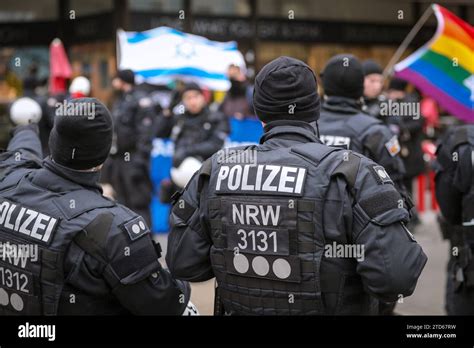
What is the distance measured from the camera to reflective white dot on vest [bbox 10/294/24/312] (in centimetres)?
323

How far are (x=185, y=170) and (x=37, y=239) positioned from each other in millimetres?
4765

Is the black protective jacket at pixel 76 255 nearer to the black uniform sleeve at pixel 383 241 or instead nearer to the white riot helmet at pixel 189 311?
the white riot helmet at pixel 189 311

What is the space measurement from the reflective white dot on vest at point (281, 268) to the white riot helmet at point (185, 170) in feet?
15.4

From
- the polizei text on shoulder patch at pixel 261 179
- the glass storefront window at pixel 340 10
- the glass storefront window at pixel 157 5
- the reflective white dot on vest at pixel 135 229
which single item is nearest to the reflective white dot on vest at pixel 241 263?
the polizei text on shoulder patch at pixel 261 179

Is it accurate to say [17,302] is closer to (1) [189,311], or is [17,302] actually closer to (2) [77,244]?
(2) [77,244]

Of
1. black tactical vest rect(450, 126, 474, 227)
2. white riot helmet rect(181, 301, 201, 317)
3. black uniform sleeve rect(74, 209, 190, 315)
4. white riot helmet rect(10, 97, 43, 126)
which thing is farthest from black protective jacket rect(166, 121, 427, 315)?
white riot helmet rect(10, 97, 43, 126)

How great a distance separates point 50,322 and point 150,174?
259 inches

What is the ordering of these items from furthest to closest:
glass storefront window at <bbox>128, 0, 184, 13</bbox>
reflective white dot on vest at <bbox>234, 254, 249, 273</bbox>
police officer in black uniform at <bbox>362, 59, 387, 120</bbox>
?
glass storefront window at <bbox>128, 0, 184, 13</bbox>, police officer in black uniform at <bbox>362, 59, 387, 120</bbox>, reflective white dot on vest at <bbox>234, 254, 249, 273</bbox>

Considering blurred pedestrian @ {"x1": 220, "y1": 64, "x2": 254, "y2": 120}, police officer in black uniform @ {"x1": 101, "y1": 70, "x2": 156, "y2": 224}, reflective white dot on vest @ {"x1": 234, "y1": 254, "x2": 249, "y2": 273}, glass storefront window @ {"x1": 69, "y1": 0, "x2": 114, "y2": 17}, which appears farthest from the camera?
glass storefront window @ {"x1": 69, "y1": 0, "x2": 114, "y2": 17}

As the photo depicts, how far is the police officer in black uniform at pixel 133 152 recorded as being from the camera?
9.21m

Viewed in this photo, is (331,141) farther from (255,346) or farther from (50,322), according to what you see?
(50,322)

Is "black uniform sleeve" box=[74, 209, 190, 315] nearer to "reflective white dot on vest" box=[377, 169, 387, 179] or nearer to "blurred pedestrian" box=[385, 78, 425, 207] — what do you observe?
"reflective white dot on vest" box=[377, 169, 387, 179]

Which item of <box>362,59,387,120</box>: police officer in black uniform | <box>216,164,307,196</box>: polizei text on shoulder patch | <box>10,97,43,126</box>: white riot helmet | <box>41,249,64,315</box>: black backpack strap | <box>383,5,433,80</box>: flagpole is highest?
<box>383,5,433,80</box>: flagpole

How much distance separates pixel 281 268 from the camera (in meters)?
3.14
